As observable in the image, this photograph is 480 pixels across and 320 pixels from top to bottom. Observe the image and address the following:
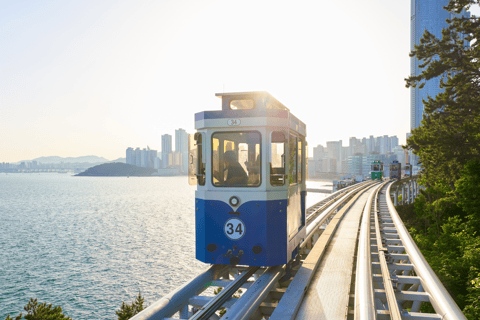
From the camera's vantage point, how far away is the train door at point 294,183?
275 inches

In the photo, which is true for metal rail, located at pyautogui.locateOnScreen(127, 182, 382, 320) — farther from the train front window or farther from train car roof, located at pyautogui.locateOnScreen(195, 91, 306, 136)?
train car roof, located at pyautogui.locateOnScreen(195, 91, 306, 136)

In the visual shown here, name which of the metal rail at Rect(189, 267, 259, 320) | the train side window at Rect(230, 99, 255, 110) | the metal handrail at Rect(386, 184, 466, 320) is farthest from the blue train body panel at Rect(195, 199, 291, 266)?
the metal handrail at Rect(386, 184, 466, 320)

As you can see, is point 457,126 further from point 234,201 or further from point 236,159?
point 234,201

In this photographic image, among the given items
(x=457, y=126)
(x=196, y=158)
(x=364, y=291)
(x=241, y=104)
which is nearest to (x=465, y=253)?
(x=457, y=126)

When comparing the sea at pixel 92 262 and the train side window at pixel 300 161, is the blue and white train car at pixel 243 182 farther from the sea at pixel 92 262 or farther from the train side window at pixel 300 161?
the sea at pixel 92 262

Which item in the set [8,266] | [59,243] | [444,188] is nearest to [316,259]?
[444,188]

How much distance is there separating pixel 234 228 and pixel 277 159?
4.82 feet

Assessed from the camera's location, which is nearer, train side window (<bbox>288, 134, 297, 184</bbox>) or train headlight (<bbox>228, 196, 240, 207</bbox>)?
train headlight (<bbox>228, 196, 240, 207</bbox>)

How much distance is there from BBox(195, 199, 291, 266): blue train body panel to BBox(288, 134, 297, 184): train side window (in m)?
0.80

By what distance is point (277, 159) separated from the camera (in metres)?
6.54

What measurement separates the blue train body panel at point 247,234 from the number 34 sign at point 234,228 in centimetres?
5

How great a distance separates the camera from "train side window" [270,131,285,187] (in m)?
6.41

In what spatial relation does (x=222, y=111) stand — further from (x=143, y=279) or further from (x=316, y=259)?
(x=143, y=279)

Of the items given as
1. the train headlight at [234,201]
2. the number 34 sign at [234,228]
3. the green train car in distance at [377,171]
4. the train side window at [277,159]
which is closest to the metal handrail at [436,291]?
the train side window at [277,159]
